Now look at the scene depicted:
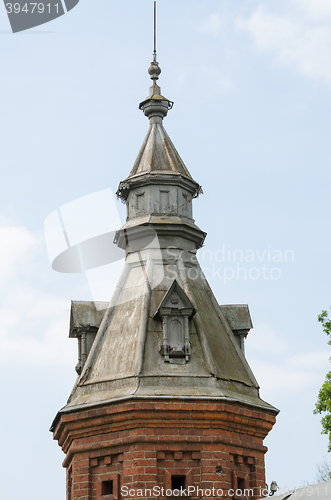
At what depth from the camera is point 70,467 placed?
2042cm

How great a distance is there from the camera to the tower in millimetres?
18766

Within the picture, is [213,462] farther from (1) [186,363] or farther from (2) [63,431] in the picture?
(2) [63,431]

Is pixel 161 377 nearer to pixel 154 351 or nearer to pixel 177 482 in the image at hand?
pixel 154 351

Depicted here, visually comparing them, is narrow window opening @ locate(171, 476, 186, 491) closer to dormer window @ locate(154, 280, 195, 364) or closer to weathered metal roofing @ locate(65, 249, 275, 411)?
weathered metal roofing @ locate(65, 249, 275, 411)

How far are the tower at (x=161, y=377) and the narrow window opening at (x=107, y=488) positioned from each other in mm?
23

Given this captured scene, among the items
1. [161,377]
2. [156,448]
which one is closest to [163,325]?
[161,377]

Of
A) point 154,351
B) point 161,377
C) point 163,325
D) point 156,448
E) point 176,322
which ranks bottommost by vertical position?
point 156,448

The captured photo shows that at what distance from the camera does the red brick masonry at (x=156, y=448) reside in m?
18.6

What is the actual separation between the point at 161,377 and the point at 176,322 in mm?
1562

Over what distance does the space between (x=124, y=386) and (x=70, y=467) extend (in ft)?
8.90

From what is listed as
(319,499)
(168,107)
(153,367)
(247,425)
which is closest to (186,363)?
(153,367)

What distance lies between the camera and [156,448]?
18.7 m

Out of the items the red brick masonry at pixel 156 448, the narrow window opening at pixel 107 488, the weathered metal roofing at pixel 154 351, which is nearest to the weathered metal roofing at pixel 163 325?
the weathered metal roofing at pixel 154 351

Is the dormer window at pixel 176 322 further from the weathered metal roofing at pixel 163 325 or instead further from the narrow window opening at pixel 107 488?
the narrow window opening at pixel 107 488
